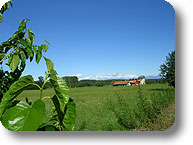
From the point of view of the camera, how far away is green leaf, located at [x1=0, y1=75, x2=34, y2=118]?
779mm

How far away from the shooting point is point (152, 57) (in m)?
1.32

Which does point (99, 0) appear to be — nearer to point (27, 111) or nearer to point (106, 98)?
point (106, 98)

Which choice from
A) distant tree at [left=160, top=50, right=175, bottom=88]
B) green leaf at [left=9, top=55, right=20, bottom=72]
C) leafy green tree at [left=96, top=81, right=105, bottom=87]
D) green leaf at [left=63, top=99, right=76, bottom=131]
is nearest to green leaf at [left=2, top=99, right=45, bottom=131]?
green leaf at [left=63, top=99, right=76, bottom=131]

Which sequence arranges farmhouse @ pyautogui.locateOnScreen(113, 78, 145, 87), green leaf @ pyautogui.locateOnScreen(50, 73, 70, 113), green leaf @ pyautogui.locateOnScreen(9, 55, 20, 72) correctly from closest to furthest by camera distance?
green leaf @ pyautogui.locateOnScreen(50, 73, 70, 113), green leaf @ pyautogui.locateOnScreen(9, 55, 20, 72), farmhouse @ pyautogui.locateOnScreen(113, 78, 145, 87)

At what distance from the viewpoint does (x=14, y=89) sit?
78 centimetres

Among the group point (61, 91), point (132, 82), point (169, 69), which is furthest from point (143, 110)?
point (61, 91)

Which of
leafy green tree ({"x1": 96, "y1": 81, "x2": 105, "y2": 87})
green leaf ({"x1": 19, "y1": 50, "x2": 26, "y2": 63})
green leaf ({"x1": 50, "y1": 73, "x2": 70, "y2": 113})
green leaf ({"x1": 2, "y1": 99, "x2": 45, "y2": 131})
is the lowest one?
green leaf ({"x1": 2, "y1": 99, "x2": 45, "y2": 131})

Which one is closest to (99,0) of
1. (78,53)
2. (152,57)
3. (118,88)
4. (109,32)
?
(109,32)

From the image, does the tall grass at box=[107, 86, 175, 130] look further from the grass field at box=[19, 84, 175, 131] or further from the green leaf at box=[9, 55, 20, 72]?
the green leaf at box=[9, 55, 20, 72]

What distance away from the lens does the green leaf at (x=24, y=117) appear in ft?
2.64

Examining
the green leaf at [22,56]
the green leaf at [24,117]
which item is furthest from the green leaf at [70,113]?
the green leaf at [22,56]

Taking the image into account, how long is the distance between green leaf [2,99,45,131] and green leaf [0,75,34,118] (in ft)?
0.10

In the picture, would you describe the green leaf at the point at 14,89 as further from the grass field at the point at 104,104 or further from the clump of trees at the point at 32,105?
the grass field at the point at 104,104

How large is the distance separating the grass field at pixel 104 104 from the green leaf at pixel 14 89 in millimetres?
357
